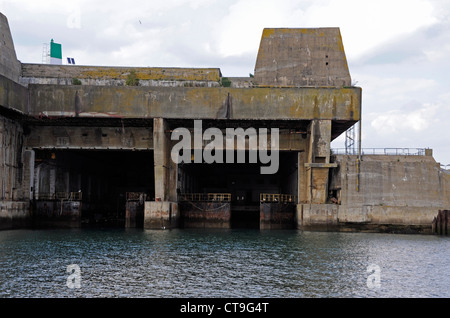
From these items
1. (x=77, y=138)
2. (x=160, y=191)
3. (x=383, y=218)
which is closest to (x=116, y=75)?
(x=77, y=138)

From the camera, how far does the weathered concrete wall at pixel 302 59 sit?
41438 mm

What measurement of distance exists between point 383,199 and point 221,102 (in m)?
16.3

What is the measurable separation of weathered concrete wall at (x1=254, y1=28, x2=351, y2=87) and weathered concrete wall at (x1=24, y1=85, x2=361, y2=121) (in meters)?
2.20

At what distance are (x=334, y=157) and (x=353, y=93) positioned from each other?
20.5 feet

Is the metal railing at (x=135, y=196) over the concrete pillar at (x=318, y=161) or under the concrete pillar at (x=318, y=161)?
under

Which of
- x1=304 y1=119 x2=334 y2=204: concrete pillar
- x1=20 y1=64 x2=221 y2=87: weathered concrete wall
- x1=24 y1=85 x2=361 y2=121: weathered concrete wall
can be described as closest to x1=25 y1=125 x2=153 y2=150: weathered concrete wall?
x1=24 y1=85 x2=361 y2=121: weathered concrete wall

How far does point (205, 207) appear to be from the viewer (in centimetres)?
4484

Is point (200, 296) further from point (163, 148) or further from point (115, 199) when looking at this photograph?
point (115, 199)

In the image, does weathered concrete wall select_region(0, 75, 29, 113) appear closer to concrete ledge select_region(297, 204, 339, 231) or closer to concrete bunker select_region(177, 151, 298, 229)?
concrete bunker select_region(177, 151, 298, 229)

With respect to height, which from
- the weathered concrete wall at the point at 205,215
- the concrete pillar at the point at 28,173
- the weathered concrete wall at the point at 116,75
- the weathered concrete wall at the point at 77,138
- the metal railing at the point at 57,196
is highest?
the weathered concrete wall at the point at 116,75

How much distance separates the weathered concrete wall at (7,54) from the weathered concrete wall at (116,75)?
5.27ft

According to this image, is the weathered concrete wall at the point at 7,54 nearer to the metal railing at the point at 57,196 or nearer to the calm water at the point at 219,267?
the metal railing at the point at 57,196

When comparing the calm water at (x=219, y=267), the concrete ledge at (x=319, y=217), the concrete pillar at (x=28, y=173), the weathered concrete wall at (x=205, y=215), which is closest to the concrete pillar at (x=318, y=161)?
the concrete ledge at (x=319, y=217)
